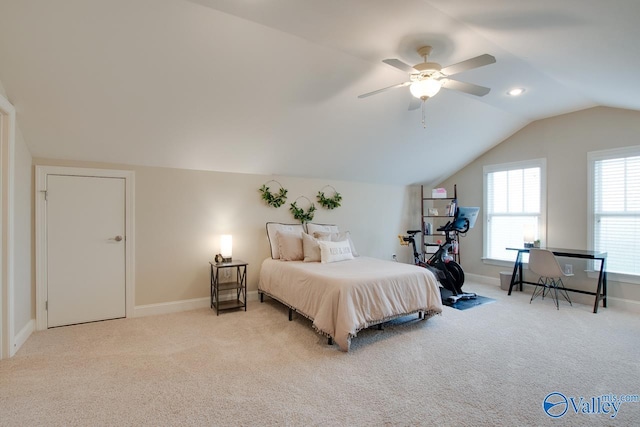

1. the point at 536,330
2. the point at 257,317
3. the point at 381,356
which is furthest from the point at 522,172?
the point at 257,317

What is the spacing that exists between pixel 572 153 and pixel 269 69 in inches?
181

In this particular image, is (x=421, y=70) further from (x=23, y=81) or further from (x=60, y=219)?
(x=60, y=219)

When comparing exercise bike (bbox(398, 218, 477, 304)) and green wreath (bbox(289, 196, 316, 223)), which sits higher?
green wreath (bbox(289, 196, 316, 223))

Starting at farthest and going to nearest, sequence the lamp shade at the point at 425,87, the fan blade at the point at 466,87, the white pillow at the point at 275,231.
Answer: the white pillow at the point at 275,231
the fan blade at the point at 466,87
the lamp shade at the point at 425,87

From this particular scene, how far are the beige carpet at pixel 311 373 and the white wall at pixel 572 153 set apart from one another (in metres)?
1.28

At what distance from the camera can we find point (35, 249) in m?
3.36

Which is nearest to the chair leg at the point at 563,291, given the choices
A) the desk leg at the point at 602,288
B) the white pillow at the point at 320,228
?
the desk leg at the point at 602,288

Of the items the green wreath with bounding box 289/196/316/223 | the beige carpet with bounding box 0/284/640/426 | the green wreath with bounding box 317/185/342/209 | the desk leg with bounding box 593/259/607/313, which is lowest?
the beige carpet with bounding box 0/284/640/426

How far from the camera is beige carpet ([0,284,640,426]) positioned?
202 cm

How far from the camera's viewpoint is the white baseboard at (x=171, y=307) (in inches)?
153

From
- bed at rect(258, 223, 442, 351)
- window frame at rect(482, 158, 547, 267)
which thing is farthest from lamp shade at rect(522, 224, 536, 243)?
bed at rect(258, 223, 442, 351)

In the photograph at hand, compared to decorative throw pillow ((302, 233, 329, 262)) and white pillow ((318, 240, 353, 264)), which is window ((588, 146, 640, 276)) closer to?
white pillow ((318, 240, 353, 264))

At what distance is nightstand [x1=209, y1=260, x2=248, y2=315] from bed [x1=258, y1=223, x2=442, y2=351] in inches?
11.0

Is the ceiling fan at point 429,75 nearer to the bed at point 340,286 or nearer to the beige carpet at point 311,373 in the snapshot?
the bed at point 340,286
